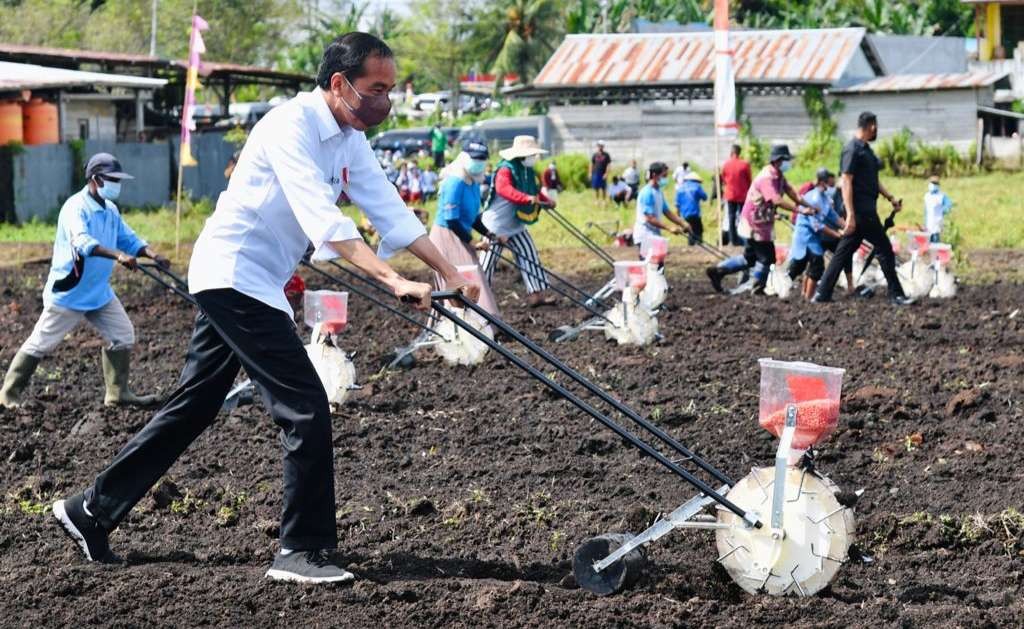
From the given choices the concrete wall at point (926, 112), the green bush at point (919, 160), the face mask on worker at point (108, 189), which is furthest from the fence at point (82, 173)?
the face mask on worker at point (108, 189)

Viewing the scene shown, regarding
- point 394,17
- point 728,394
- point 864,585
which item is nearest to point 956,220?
point 728,394

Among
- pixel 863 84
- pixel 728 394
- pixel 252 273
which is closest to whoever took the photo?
pixel 252 273

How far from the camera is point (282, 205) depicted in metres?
5.09

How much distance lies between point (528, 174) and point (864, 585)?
841 cm

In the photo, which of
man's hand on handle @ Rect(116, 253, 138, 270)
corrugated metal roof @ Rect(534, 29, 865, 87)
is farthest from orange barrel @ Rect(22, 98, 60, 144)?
man's hand on handle @ Rect(116, 253, 138, 270)

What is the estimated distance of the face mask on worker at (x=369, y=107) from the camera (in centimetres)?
507

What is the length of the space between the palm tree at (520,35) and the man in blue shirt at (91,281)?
191 ft

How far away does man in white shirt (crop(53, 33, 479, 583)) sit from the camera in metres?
5.03

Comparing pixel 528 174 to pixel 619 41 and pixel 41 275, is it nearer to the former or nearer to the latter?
pixel 41 275

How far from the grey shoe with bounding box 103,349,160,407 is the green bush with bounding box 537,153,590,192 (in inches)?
1034

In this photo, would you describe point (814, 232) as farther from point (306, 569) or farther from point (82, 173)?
point (82, 173)

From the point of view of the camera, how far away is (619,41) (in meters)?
41.3

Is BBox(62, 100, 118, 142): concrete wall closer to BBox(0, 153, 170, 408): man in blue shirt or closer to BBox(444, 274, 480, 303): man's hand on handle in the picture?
BBox(0, 153, 170, 408): man in blue shirt

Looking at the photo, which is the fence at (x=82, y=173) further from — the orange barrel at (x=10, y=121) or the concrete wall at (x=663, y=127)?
the concrete wall at (x=663, y=127)
